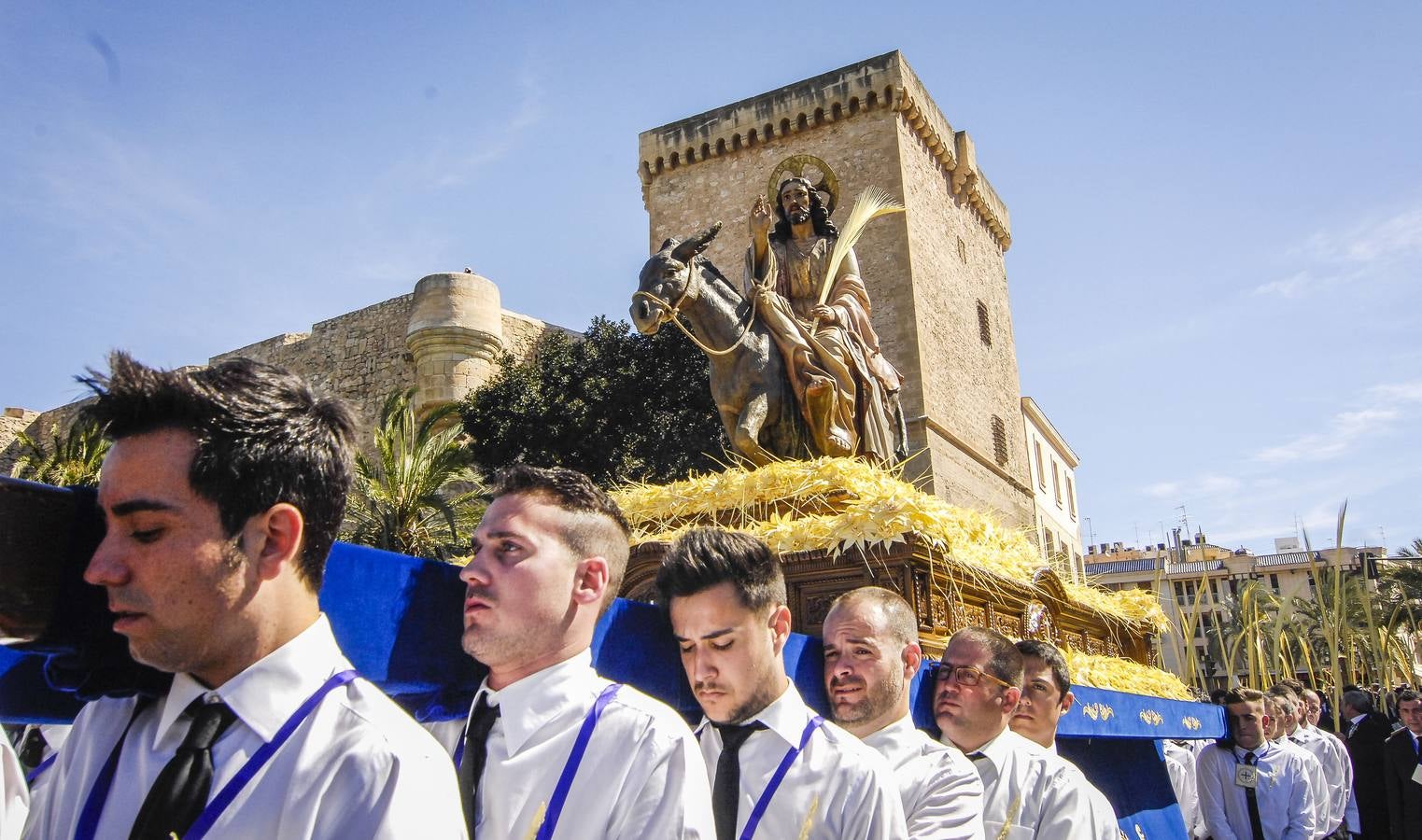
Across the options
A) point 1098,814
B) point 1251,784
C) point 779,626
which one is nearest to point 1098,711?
point 1098,814

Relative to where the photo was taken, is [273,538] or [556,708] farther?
[556,708]

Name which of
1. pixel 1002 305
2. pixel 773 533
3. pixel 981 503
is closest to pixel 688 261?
pixel 773 533

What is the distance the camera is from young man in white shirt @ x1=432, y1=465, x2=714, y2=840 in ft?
6.75

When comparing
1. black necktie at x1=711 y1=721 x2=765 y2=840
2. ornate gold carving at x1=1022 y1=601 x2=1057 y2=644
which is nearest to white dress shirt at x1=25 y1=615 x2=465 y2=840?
black necktie at x1=711 y1=721 x2=765 y2=840

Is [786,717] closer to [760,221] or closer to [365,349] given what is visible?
[760,221]

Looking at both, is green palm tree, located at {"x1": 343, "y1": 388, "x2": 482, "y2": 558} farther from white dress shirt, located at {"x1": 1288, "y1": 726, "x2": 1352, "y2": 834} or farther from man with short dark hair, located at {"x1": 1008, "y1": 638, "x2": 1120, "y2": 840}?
man with short dark hair, located at {"x1": 1008, "y1": 638, "x2": 1120, "y2": 840}

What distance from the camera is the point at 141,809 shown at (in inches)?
56.4

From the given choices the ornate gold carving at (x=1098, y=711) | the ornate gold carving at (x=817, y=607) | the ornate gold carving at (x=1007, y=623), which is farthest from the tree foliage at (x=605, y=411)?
the ornate gold carving at (x=817, y=607)

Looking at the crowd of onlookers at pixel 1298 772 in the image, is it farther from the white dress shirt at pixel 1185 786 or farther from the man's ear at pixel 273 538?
the man's ear at pixel 273 538

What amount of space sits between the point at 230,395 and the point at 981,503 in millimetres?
27934

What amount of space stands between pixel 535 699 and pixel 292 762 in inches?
29.5

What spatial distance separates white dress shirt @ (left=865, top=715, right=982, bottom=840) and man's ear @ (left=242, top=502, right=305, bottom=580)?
2203 millimetres

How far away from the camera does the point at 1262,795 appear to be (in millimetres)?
7875

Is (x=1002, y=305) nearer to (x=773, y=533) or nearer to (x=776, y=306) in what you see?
(x=776, y=306)
